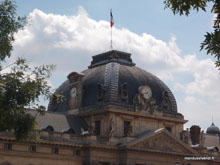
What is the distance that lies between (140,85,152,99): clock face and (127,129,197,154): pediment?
6274 millimetres

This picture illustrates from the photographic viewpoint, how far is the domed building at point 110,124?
65.5 metres

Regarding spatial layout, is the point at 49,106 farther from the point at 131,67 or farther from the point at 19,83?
the point at 19,83

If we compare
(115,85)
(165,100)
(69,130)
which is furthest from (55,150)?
(165,100)

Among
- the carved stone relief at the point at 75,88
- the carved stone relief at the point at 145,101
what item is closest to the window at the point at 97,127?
the carved stone relief at the point at 75,88

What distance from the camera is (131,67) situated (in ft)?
266

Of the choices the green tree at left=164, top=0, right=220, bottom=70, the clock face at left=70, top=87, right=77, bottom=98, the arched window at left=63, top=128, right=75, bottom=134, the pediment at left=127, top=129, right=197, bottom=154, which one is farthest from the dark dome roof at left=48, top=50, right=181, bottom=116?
the green tree at left=164, top=0, right=220, bottom=70

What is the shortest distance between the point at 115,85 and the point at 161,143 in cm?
1113

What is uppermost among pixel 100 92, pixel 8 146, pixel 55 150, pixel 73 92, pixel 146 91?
pixel 73 92

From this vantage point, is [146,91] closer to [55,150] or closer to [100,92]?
[100,92]

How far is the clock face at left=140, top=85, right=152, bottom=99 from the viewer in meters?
75.8

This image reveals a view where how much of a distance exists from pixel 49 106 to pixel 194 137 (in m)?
26.0

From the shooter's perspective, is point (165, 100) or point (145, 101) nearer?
point (145, 101)

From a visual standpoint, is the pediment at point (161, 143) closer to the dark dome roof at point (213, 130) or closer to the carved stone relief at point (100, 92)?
the carved stone relief at point (100, 92)

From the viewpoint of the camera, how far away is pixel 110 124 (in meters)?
71.9
